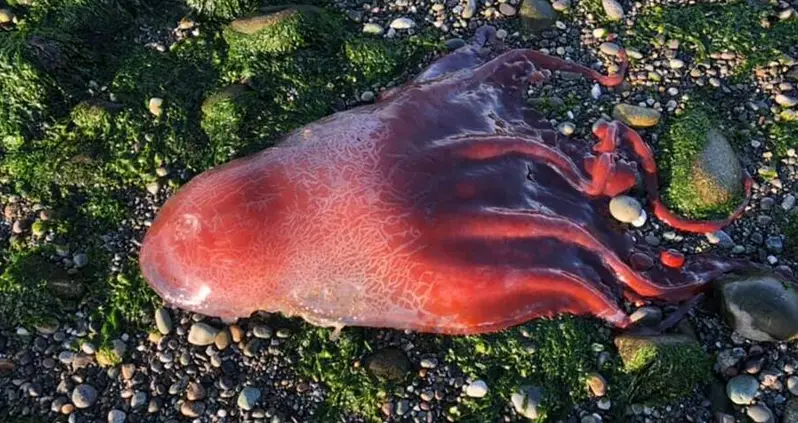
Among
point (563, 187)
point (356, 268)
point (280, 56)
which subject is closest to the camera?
point (356, 268)

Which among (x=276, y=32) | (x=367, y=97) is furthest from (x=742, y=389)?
(x=276, y=32)

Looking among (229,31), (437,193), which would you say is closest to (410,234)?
(437,193)

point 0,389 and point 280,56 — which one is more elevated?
point 280,56

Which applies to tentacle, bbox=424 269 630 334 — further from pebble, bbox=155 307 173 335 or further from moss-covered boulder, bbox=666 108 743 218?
pebble, bbox=155 307 173 335

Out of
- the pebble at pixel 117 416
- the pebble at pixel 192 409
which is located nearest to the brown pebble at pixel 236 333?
the pebble at pixel 192 409

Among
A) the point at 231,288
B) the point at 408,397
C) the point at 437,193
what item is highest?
the point at 437,193

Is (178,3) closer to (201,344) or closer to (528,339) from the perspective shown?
(201,344)

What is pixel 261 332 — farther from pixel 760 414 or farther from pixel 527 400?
pixel 760 414
